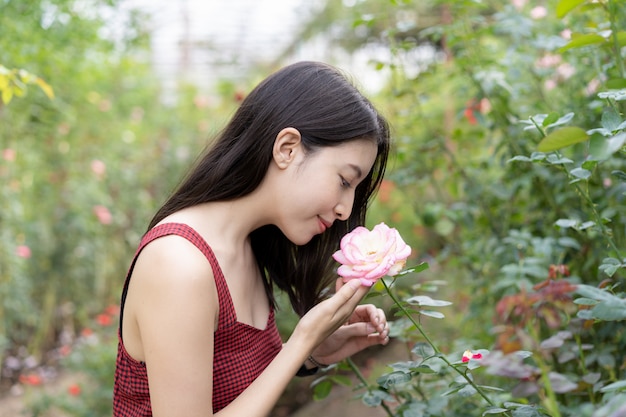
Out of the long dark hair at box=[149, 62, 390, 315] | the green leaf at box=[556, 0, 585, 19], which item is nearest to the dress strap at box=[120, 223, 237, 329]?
the long dark hair at box=[149, 62, 390, 315]

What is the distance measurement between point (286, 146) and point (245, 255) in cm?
30

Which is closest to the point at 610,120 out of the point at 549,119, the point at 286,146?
the point at 549,119

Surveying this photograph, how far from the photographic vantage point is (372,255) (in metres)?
1.15

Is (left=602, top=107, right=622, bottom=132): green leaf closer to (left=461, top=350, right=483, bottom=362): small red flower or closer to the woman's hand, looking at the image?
(left=461, top=350, right=483, bottom=362): small red flower

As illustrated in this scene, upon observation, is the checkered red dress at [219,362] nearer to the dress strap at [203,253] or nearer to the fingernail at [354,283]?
the dress strap at [203,253]

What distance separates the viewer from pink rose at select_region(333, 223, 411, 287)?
3.69 ft

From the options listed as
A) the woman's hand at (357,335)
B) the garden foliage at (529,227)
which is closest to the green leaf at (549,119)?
the garden foliage at (529,227)

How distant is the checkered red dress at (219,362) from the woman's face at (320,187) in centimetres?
18

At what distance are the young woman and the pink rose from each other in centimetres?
6

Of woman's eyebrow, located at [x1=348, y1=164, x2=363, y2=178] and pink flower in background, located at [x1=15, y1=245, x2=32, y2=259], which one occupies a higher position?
pink flower in background, located at [x1=15, y1=245, x2=32, y2=259]

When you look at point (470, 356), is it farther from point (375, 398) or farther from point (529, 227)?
point (529, 227)

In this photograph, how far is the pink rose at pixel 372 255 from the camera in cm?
113

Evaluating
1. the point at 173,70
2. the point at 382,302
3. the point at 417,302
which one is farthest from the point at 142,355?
the point at 173,70

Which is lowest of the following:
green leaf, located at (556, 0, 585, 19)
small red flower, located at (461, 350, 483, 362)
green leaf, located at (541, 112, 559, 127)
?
small red flower, located at (461, 350, 483, 362)
